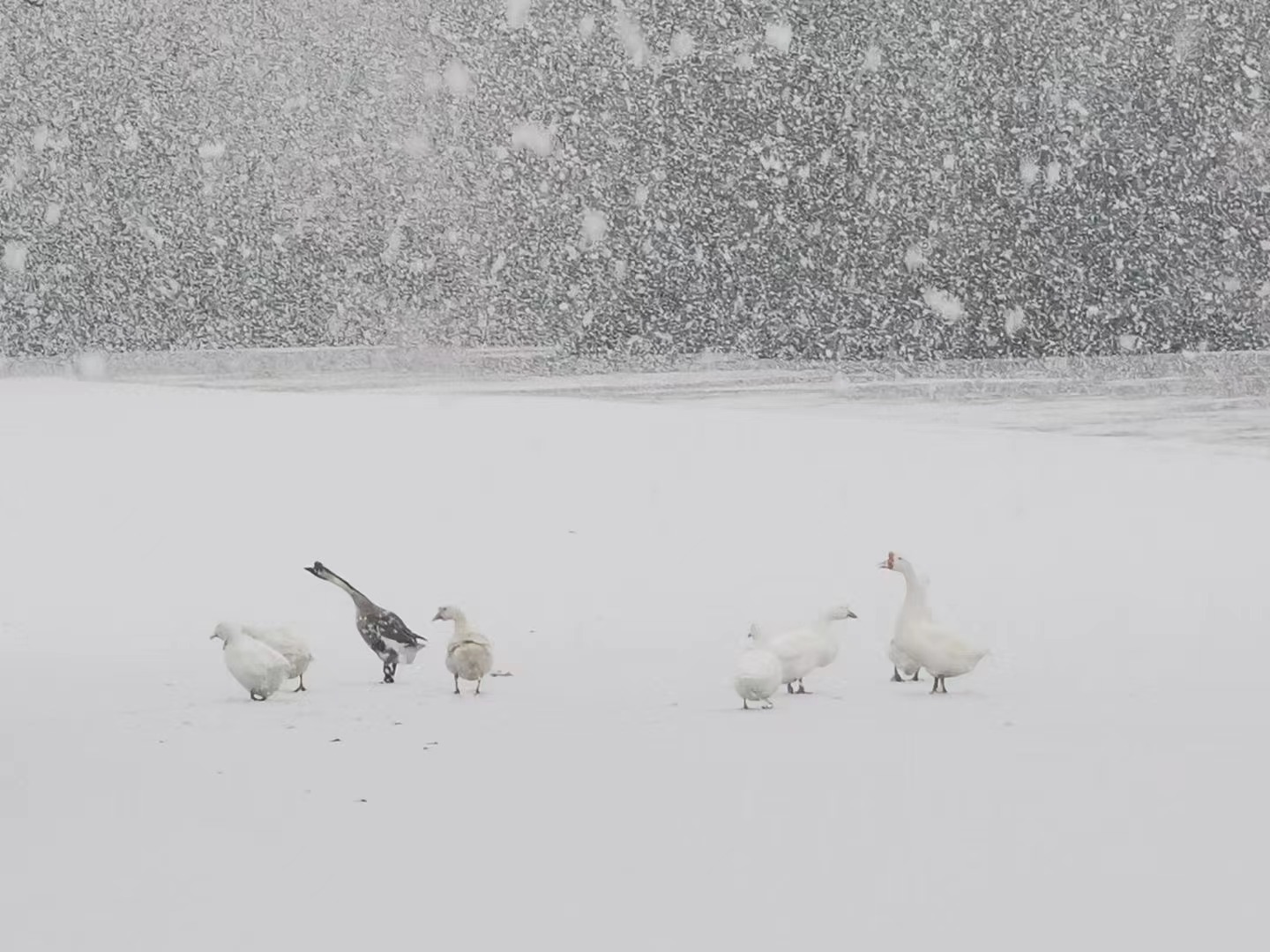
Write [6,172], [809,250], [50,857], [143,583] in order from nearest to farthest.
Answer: [50,857]
[143,583]
[809,250]
[6,172]

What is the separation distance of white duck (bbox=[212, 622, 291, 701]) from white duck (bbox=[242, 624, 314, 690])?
0.20ft

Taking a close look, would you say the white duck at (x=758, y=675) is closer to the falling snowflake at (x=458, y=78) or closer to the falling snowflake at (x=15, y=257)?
the falling snowflake at (x=458, y=78)

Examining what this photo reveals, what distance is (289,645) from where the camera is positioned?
→ 4703 mm

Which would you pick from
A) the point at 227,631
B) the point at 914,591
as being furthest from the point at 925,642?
the point at 227,631


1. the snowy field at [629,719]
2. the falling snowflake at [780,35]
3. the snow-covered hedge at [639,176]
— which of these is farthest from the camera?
the falling snowflake at [780,35]

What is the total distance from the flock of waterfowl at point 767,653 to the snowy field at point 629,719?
8cm

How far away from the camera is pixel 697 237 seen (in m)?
25.2

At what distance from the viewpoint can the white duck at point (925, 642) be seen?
14.9 ft

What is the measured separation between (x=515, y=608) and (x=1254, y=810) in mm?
2925

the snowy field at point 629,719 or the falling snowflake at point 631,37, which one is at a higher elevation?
the falling snowflake at point 631,37

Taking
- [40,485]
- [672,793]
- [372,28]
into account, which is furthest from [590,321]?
[672,793]

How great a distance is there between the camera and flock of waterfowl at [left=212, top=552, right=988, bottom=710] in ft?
14.7

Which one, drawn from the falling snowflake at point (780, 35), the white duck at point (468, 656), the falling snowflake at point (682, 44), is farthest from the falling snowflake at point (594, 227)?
the white duck at point (468, 656)

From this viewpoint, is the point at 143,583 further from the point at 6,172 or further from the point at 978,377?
the point at 6,172
